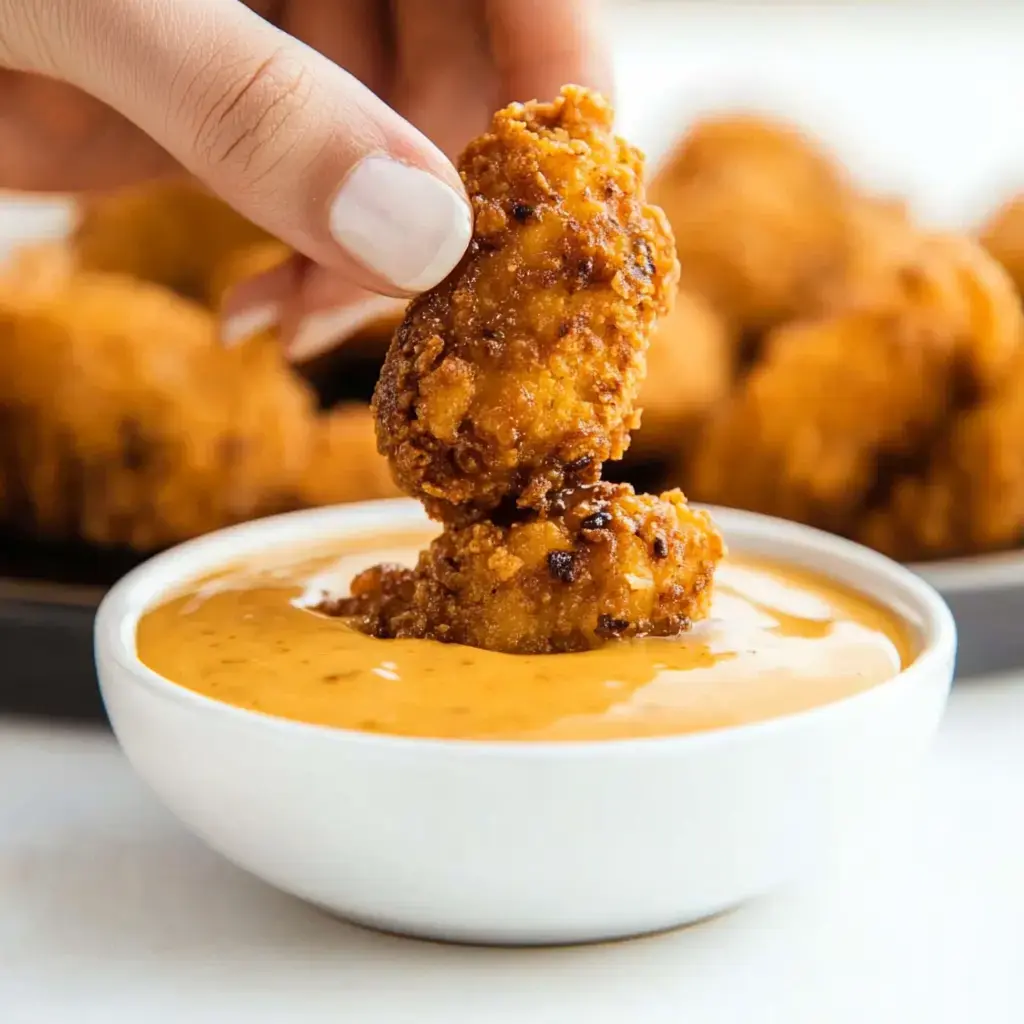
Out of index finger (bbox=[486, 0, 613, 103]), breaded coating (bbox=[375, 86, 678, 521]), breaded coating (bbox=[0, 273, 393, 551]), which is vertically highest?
index finger (bbox=[486, 0, 613, 103])

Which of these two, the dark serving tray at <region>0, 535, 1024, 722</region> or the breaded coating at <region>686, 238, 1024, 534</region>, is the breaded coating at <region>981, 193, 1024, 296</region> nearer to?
the breaded coating at <region>686, 238, 1024, 534</region>

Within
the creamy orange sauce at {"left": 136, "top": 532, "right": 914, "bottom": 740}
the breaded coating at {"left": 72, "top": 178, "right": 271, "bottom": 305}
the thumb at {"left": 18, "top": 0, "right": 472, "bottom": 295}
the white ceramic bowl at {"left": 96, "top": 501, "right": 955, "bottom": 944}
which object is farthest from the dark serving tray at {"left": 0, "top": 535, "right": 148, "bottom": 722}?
the breaded coating at {"left": 72, "top": 178, "right": 271, "bottom": 305}

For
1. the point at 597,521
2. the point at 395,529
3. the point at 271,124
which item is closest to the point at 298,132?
the point at 271,124

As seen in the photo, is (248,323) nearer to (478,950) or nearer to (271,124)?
(271,124)

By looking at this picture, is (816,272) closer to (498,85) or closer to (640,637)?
(498,85)

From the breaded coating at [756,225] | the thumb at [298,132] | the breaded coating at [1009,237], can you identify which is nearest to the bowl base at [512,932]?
the thumb at [298,132]

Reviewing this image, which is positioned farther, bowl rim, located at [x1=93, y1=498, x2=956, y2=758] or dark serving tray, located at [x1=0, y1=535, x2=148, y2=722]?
dark serving tray, located at [x1=0, y1=535, x2=148, y2=722]

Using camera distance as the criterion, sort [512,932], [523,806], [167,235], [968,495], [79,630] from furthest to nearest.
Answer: [167,235]
[968,495]
[79,630]
[512,932]
[523,806]

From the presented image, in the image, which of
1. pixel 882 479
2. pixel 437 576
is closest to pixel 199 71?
pixel 437 576
